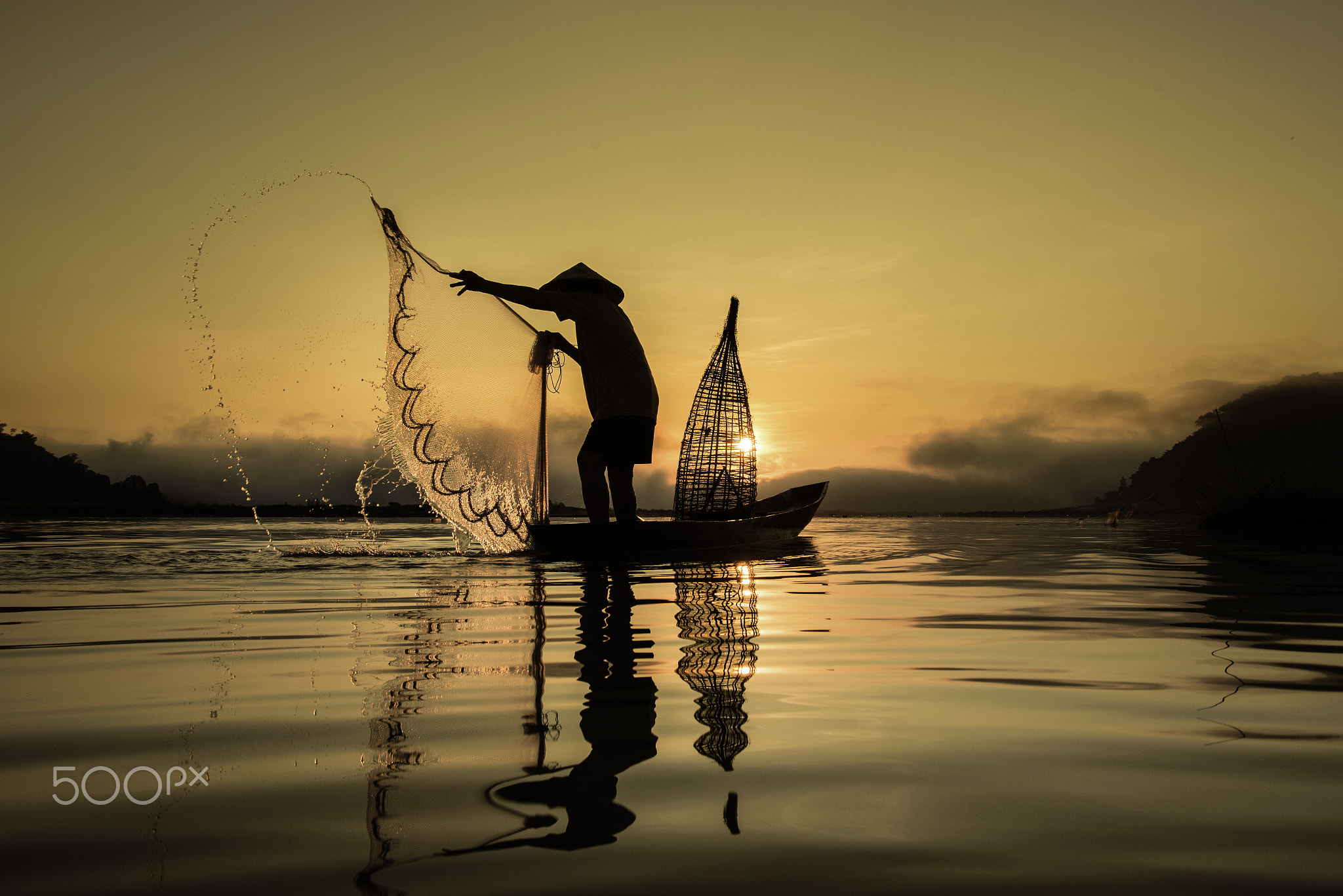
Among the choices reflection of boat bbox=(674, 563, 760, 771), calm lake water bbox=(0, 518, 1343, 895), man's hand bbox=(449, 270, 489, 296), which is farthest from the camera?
man's hand bbox=(449, 270, 489, 296)

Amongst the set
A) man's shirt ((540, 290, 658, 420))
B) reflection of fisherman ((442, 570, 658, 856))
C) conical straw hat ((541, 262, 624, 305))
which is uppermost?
conical straw hat ((541, 262, 624, 305))

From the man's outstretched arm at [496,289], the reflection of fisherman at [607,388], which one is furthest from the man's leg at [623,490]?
the man's outstretched arm at [496,289]

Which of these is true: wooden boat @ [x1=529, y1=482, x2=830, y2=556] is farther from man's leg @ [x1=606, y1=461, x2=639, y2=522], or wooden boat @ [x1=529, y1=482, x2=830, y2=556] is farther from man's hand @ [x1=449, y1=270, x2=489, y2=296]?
man's hand @ [x1=449, y1=270, x2=489, y2=296]

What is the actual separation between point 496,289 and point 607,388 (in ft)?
6.00

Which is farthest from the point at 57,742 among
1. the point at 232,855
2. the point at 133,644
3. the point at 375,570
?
the point at 375,570

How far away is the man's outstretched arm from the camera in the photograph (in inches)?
359

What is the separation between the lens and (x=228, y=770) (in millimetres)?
2119

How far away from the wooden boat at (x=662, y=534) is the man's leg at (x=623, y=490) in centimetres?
18

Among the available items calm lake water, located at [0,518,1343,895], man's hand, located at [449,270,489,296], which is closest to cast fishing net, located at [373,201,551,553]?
man's hand, located at [449,270,489,296]

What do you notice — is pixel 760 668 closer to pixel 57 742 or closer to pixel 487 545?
pixel 57 742

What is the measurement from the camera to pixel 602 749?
7.50 feet

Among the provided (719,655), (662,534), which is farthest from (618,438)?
(719,655)

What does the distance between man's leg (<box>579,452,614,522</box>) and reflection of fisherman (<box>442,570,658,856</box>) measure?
594cm

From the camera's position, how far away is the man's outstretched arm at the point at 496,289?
912cm
